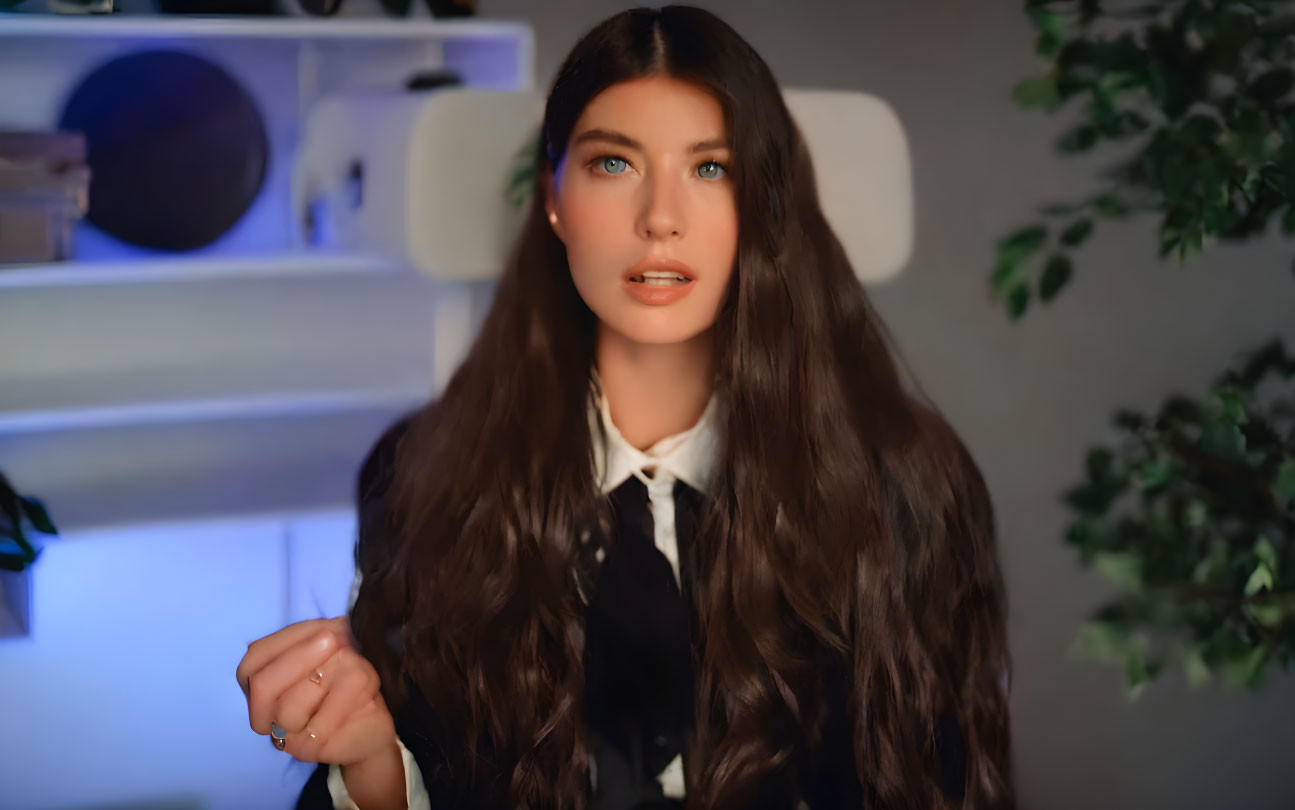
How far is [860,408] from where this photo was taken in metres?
Answer: 1.17

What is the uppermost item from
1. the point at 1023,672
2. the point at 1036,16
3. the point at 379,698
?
the point at 1036,16

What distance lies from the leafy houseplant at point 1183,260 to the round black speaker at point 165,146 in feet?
4.18

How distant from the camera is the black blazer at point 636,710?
1134mm

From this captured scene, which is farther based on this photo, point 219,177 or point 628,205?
point 219,177

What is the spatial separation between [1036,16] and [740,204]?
596 mm

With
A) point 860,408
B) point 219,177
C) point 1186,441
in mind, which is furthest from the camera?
point 219,177

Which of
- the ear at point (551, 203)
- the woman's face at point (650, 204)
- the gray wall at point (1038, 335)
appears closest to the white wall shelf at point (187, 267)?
the gray wall at point (1038, 335)

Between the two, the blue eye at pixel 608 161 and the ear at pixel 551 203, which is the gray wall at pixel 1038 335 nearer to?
the ear at pixel 551 203

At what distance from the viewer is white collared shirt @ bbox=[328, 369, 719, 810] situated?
3.74 ft

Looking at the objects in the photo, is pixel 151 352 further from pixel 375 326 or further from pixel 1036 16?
pixel 1036 16

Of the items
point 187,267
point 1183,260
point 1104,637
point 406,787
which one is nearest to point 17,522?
point 187,267

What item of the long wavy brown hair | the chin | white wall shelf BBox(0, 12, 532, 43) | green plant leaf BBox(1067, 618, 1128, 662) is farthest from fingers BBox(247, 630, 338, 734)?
white wall shelf BBox(0, 12, 532, 43)

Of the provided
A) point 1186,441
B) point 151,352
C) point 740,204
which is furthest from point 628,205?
point 151,352

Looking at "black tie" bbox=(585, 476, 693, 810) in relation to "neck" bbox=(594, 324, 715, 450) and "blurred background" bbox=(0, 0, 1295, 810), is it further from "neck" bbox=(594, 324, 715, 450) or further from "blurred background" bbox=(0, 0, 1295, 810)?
"blurred background" bbox=(0, 0, 1295, 810)
